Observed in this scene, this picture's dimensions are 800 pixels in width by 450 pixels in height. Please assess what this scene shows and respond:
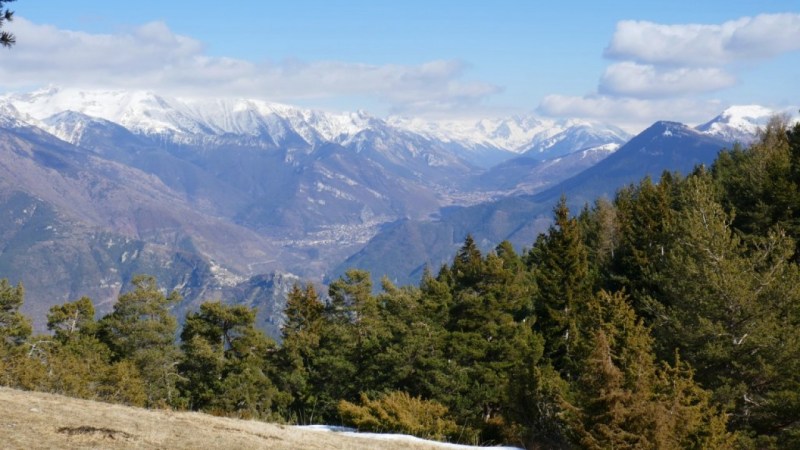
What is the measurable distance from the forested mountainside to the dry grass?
17.5 feet

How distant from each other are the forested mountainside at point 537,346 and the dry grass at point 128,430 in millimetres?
5334

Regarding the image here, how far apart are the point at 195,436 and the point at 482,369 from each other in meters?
31.4

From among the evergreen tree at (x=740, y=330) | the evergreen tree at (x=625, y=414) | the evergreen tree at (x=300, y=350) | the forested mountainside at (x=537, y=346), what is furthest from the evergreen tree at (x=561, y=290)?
the evergreen tree at (x=625, y=414)

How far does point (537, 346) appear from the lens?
163 feet

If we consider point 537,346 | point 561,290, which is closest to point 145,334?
point 537,346

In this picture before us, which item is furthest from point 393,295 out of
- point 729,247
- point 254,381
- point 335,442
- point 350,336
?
point 335,442

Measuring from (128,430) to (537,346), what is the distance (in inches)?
1368

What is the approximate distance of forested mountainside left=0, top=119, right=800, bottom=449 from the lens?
29.2 metres

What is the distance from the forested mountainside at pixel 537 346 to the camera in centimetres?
2917

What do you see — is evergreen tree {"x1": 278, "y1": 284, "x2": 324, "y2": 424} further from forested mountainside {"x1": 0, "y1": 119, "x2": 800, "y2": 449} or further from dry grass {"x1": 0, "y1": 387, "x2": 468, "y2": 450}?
dry grass {"x1": 0, "y1": 387, "x2": 468, "y2": 450}

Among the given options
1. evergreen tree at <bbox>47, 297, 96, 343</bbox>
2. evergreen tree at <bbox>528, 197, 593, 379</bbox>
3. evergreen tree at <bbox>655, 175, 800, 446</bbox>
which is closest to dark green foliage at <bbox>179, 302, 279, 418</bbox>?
evergreen tree at <bbox>47, 297, 96, 343</bbox>

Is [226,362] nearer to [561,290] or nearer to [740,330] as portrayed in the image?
[561,290]

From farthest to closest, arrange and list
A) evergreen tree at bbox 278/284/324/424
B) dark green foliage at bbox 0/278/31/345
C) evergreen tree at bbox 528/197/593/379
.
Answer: evergreen tree at bbox 278/284/324/424 → dark green foliage at bbox 0/278/31/345 → evergreen tree at bbox 528/197/593/379

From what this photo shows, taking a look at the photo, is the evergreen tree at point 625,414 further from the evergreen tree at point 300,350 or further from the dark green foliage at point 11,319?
the dark green foliage at point 11,319
